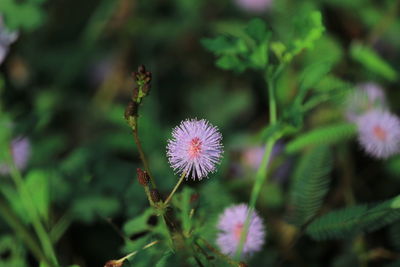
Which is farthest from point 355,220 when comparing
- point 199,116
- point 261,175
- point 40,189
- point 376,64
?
point 199,116

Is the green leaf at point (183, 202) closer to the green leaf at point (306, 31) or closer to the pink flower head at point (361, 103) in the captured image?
the green leaf at point (306, 31)

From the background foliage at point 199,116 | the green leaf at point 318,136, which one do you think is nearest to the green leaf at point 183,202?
the background foliage at point 199,116

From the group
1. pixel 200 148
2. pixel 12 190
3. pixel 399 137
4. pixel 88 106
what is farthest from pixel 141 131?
pixel 200 148

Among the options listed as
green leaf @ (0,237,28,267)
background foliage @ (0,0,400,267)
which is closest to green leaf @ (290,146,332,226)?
background foliage @ (0,0,400,267)

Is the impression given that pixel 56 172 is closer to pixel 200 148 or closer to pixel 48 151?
pixel 48 151

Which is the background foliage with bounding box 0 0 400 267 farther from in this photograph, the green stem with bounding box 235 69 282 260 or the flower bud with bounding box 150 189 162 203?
the flower bud with bounding box 150 189 162 203
